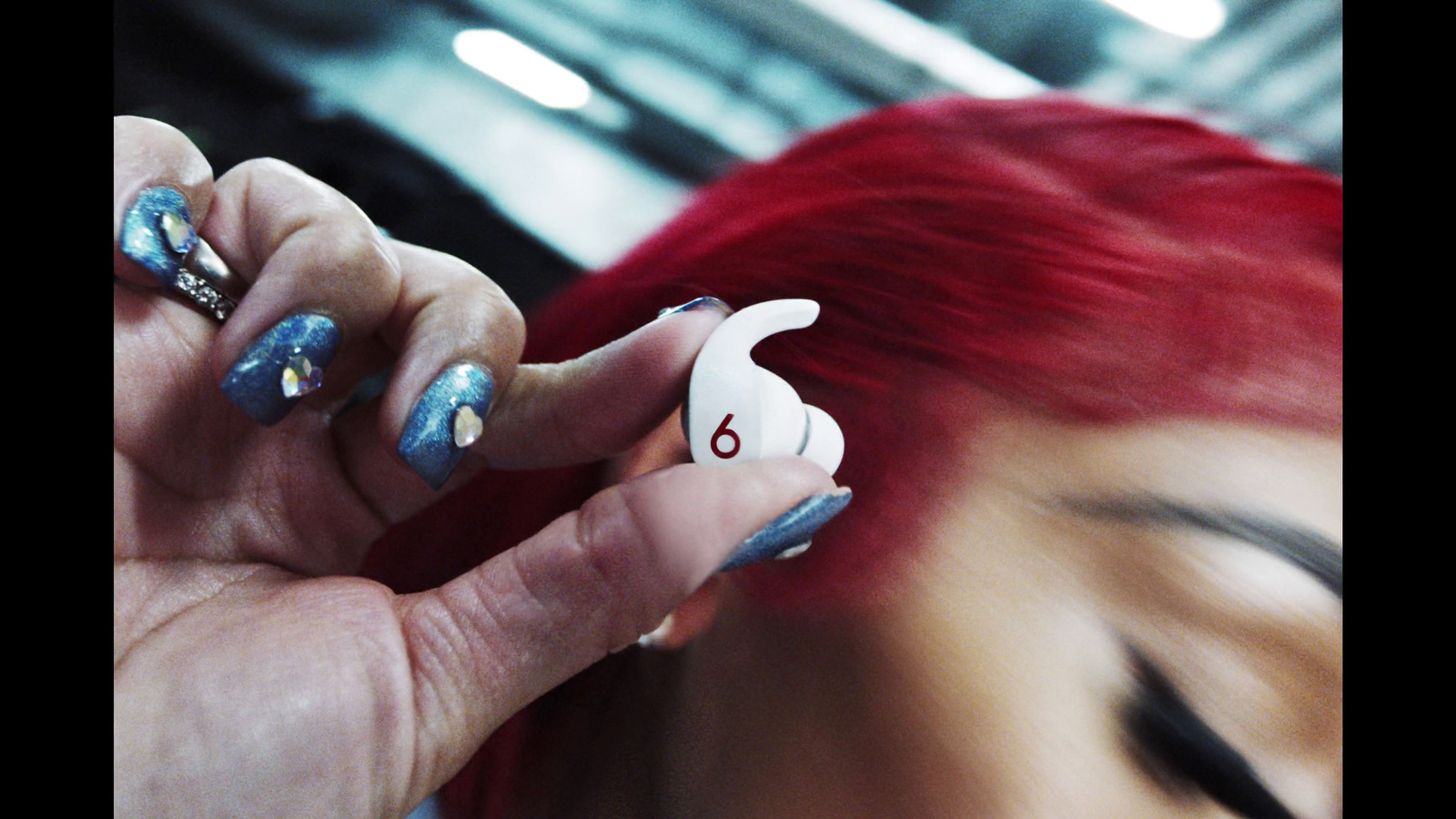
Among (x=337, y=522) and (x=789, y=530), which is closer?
(x=789, y=530)

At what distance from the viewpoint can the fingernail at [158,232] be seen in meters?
0.46

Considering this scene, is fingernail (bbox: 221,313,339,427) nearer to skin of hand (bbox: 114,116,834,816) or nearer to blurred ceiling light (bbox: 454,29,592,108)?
skin of hand (bbox: 114,116,834,816)

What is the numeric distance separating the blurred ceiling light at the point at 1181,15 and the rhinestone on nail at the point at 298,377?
59 cm

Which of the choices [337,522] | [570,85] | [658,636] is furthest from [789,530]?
[570,85]

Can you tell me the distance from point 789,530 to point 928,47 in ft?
1.36

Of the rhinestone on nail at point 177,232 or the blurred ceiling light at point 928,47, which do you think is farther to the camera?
the blurred ceiling light at point 928,47

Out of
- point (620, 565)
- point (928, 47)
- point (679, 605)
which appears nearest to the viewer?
point (620, 565)

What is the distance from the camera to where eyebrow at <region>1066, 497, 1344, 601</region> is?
1.58 feet

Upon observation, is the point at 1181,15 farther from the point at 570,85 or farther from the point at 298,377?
the point at 298,377

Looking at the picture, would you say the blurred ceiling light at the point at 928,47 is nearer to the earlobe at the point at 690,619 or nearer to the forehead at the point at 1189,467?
the forehead at the point at 1189,467

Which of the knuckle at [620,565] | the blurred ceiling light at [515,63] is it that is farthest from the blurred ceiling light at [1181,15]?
the knuckle at [620,565]

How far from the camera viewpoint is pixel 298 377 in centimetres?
46

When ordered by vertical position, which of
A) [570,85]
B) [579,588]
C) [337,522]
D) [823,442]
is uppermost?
[570,85]

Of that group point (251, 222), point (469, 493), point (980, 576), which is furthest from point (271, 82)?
point (980, 576)
